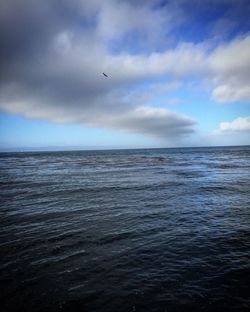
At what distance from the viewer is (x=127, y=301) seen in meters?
6.18

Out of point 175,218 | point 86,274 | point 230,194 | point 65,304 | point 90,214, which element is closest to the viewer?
point 65,304

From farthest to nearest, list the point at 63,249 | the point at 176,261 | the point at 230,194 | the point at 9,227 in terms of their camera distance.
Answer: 1. the point at 230,194
2. the point at 9,227
3. the point at 63,249
4. the point at 176,261

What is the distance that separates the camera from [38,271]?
25.4 feet

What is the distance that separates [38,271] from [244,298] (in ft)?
20.3

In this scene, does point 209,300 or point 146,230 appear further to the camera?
point 146,230

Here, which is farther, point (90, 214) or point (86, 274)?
point (90, 214)

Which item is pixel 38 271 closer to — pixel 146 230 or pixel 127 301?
pixel 127 301

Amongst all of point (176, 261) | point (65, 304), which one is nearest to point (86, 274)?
point (65, 304)

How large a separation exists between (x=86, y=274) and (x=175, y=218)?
6905 mm

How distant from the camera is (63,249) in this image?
9414 millimetres

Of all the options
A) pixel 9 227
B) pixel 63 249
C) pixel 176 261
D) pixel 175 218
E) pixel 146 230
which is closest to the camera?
pixel 176 261

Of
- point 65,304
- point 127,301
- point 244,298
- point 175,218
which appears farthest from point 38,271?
point 175,218

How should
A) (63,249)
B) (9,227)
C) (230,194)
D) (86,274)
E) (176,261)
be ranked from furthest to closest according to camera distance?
(230,194)
(9,227)
(63,249)
(176,261)
(86,274)

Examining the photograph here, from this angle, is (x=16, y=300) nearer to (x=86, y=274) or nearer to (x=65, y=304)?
(x=65, y=304)
